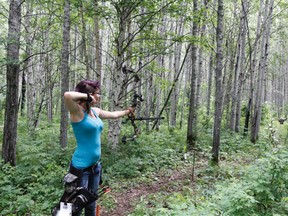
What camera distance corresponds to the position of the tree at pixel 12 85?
234 inches

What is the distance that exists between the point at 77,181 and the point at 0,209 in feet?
8.30

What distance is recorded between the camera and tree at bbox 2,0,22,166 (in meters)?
5.95

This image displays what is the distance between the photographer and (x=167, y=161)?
790 cm

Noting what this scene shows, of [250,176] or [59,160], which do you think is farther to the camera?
[59,160]

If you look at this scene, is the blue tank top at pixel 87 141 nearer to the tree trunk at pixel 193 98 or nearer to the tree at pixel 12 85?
the tree at pixel 12 85

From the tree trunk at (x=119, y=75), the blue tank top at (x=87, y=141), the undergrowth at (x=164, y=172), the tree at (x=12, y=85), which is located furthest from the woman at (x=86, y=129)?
the tree trunk at (x=119, y=75)

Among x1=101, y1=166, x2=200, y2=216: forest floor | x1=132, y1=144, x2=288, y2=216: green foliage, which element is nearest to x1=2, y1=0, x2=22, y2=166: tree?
x1=101, y1=166, x2=200, y2=216: forest floor

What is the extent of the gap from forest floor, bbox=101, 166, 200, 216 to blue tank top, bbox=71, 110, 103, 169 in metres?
2.01

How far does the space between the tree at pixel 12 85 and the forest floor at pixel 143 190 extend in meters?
2.58

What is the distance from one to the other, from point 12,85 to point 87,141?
155 inches

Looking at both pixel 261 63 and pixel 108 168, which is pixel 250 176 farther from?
pixel 261 63

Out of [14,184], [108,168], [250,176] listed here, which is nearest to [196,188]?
[250,176]

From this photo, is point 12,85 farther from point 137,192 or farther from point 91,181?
point 91,181

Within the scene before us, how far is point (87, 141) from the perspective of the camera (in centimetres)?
311
